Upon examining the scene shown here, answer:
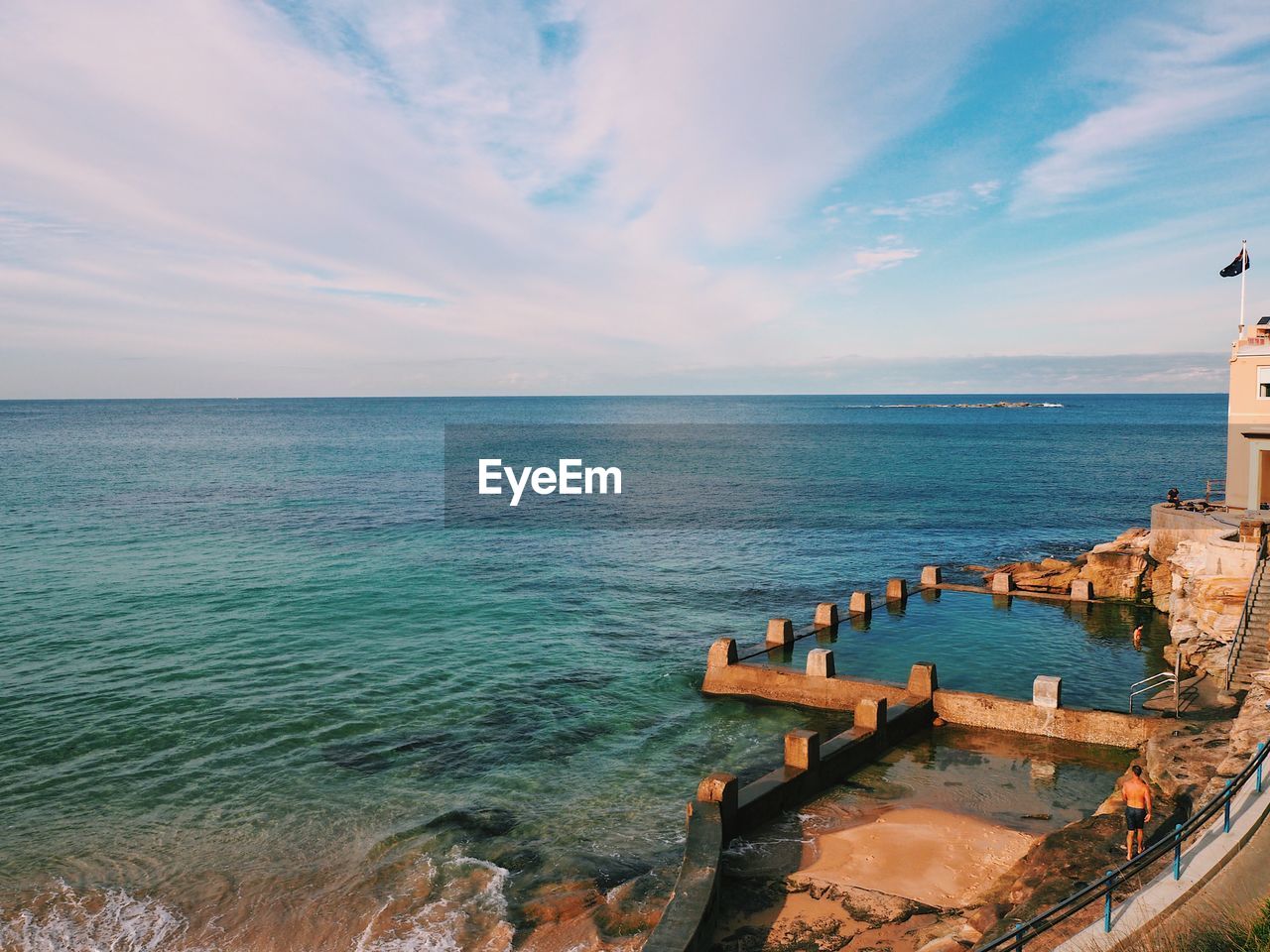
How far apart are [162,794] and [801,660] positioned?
2040 cm

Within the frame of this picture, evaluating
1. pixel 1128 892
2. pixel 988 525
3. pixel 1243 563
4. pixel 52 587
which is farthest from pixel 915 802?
pixel 988 525

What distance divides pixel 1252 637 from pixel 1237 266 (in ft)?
62.9

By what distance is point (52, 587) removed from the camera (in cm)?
4059

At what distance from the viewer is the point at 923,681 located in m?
23.8

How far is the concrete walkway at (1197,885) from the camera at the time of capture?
995cm

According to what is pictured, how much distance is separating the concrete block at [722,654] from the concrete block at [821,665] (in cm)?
273

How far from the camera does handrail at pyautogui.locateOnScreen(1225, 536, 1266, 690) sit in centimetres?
2297

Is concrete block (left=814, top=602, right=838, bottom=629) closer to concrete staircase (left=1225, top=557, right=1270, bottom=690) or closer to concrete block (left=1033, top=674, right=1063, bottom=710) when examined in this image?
concrete block (left=1033, top=674, right=1063, bottom=710)

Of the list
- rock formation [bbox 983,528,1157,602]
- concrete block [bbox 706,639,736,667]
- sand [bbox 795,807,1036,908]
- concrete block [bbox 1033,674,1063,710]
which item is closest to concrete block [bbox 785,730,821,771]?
sand [bbox 795,807,1036,908]

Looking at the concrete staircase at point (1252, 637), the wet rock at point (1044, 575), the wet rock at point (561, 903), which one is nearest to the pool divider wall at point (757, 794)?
the wet rock at point (561, 903)

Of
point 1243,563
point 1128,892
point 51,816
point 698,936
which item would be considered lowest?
point 51,816

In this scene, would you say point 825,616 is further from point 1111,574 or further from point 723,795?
point 723,795

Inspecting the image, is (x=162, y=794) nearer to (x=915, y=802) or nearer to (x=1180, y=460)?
(x=915, y=802)

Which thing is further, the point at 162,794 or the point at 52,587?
the point at 52,587
